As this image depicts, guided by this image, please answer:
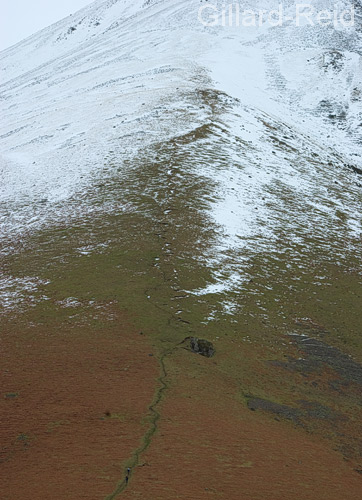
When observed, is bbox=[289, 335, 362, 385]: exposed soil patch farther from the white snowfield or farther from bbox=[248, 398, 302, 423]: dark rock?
the white snowfield

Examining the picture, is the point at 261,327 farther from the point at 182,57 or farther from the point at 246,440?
the point at 182,57

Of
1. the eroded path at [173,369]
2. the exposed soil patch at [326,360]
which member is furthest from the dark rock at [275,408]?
the exposed soil patch at [326,360]

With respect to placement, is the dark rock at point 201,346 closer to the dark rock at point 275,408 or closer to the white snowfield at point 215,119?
the dark rock at point 275,408

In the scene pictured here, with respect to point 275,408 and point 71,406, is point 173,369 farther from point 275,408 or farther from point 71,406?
point 71,406

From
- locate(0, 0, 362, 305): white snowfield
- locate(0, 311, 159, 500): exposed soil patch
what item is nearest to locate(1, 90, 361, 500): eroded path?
locate(0, 311, 159, 500): exposed soil patch

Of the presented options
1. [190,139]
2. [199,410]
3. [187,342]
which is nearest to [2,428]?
[199,410]

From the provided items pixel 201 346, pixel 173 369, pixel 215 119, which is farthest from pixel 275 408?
pixel 215 119

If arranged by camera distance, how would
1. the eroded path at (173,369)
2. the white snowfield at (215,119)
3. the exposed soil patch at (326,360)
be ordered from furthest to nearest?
1. the white snowfield at (215,119)
2. the exposed soil patch at (326,360)
3. the eroded path at (173,369)

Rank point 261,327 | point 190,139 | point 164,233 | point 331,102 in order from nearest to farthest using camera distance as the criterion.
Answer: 1. point 261,327
2. point 164,233
3. point 190,139
4. point 331,102
